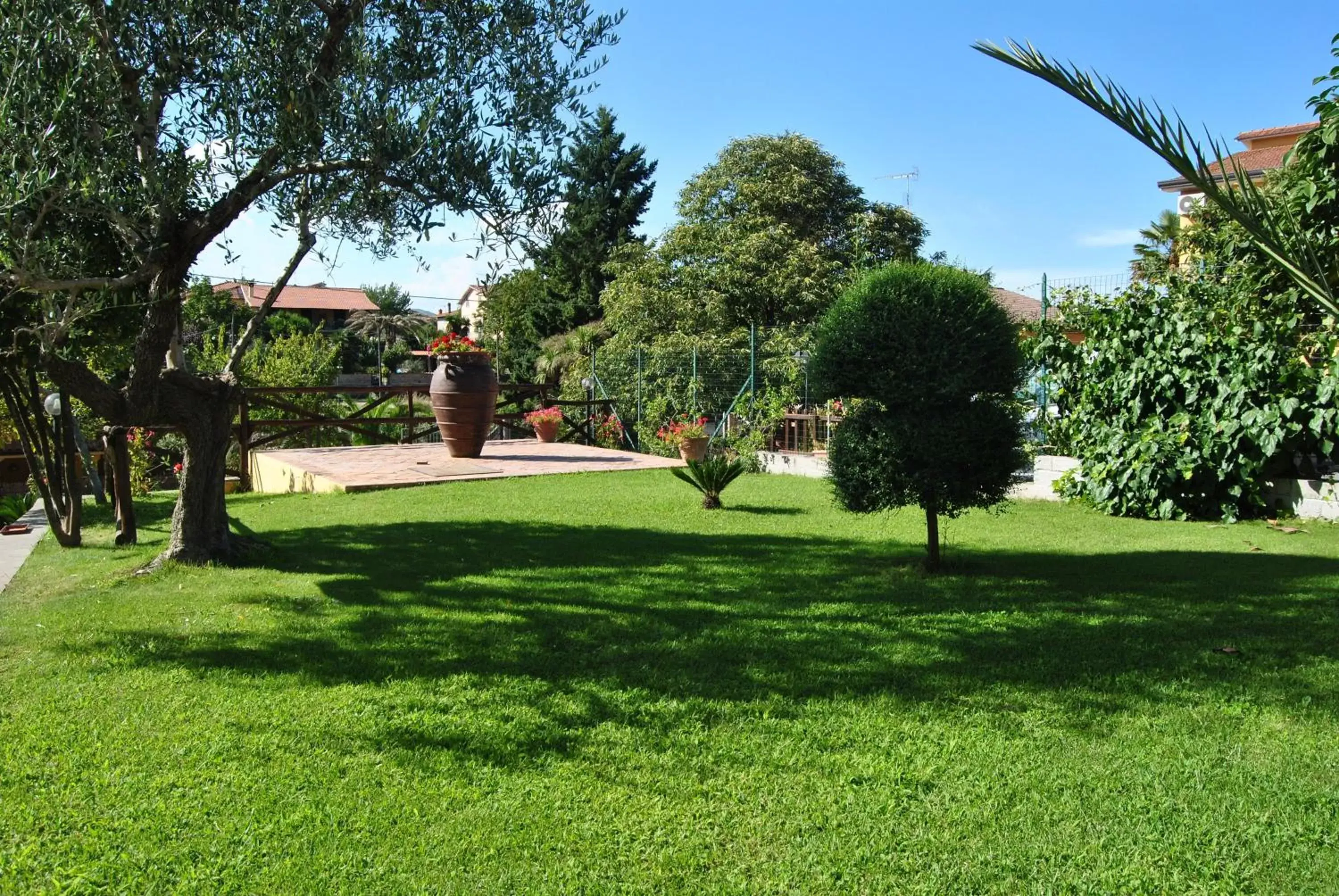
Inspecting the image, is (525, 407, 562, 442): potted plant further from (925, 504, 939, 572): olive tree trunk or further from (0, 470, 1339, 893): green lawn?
(925, 504, 939, 572): olive tree trunk

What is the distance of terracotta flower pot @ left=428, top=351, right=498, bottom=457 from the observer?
543 inches

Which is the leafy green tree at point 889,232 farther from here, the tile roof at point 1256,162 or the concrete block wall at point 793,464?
the concrete block wall at point 793,464

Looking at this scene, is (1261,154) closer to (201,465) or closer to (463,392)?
(463,392)

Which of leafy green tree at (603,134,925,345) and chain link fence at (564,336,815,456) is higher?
leafy green tree at (603,134,925,345)

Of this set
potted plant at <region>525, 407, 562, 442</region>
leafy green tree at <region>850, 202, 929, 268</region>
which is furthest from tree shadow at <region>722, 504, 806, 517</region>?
leafy green tree at <region>850, 202, 929, 268</region>

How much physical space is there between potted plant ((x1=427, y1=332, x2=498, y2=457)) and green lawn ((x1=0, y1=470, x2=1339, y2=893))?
22.9 ft

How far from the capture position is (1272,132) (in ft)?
106

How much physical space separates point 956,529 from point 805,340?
10.5m

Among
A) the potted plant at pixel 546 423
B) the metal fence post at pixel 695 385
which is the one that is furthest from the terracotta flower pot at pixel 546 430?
the metal fence post at pixel 695 385

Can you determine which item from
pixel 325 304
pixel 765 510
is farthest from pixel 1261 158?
pixel 325 304

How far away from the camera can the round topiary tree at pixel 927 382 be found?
6.08m

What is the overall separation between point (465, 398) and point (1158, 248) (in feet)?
46.0

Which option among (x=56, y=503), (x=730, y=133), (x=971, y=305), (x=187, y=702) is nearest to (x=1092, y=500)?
(x=971, y=305)

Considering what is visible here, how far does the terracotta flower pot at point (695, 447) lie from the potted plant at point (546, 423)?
382cm
